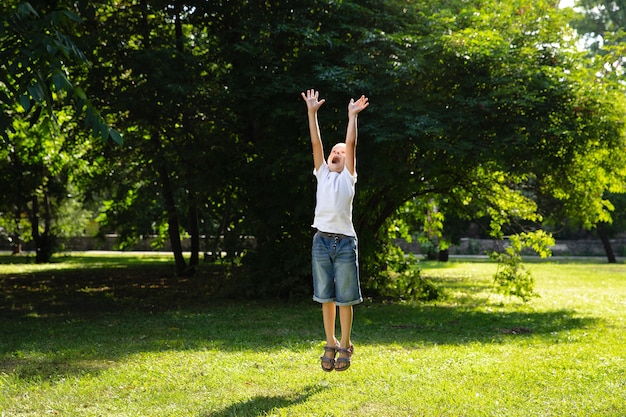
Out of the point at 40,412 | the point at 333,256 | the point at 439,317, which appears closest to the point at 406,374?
the point at 333,256

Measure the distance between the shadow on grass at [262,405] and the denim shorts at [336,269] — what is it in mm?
829

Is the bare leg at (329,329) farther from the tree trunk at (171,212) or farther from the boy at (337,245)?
the tree trunk at (171,212)

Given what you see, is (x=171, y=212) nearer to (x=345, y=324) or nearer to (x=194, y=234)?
(x=194, y=234)

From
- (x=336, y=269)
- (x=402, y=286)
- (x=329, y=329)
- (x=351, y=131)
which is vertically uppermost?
(x=351, y=131)

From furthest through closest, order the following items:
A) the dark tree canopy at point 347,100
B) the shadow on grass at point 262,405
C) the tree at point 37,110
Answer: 1. the dark tree canopy at point 347,100
2. the tree at point 37,110
3. the shadow on grass at point 262,405

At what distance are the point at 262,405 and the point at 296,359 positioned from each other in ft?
7.63

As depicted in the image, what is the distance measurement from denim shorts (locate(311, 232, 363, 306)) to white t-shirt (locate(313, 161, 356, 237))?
0.08 metres

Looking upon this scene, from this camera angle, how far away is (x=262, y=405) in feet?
20.7

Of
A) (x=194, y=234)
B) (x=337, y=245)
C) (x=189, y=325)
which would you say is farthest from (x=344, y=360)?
(x=194, y=234)

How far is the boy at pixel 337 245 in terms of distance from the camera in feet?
21.9

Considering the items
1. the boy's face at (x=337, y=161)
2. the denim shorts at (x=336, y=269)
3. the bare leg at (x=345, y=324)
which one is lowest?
the bare leg at (x=345, y=324)

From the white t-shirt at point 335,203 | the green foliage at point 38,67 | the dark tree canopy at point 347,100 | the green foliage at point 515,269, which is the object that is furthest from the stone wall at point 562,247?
the white t-shirt at point 335,203

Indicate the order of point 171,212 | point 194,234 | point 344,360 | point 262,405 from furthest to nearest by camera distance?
point 194,234 → point 171,212 → point 344,360 → point 262,405

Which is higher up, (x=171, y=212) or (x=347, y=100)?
(x=347, y=100)
